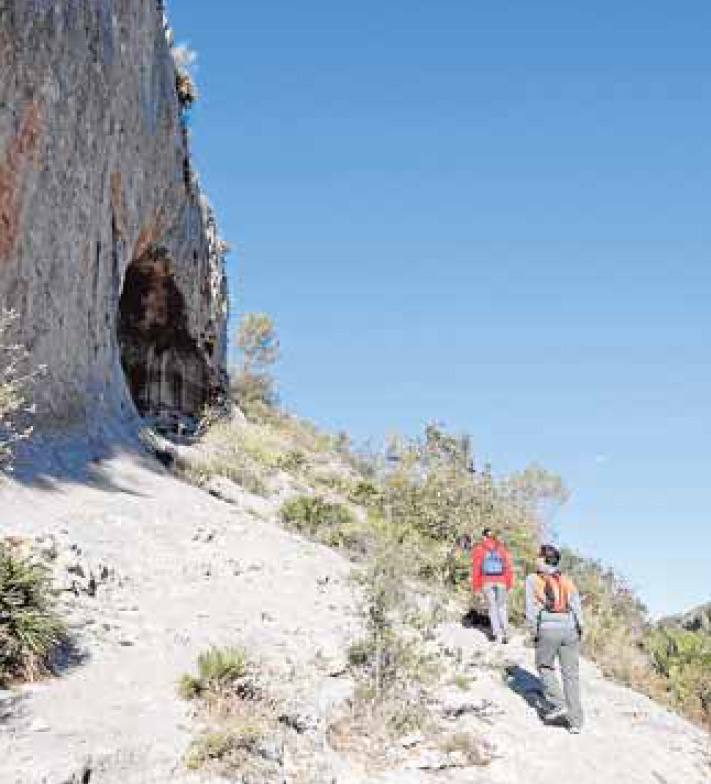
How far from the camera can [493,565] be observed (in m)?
11.7

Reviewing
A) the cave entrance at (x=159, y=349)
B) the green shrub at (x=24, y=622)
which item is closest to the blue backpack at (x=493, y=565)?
the green shrub at (x=24, y=622)

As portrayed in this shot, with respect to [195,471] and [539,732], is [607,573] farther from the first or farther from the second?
[539,732]

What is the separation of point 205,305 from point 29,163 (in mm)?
13083

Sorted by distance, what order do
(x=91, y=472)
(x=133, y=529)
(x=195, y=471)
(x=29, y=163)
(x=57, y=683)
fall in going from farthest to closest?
(x=195, y=471) → (x=91, y=472) → (x=29, y=163) → (x=133, y=529) → (x=57, y=683)

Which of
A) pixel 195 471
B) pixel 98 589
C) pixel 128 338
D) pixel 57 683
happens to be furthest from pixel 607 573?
pixel 57 683

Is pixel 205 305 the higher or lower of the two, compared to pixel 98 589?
higher

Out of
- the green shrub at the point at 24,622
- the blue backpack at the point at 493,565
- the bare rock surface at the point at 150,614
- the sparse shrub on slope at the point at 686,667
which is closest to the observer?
the bare rock surface at the point at 150,614

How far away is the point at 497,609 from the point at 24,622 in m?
6.72

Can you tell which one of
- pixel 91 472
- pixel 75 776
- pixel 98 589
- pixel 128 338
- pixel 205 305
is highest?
pixel 205 305

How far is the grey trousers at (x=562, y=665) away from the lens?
8.47 m

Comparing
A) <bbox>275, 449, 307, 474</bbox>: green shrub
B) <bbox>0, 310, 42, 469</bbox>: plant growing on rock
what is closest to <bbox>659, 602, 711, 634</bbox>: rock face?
<bbox>275, 449, 307, 474</bbox>: green shrub

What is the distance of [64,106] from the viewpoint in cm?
1280

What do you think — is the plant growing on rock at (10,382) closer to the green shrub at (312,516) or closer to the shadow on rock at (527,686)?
the green shrub at (312,516)

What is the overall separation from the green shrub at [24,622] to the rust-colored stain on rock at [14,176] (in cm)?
527
